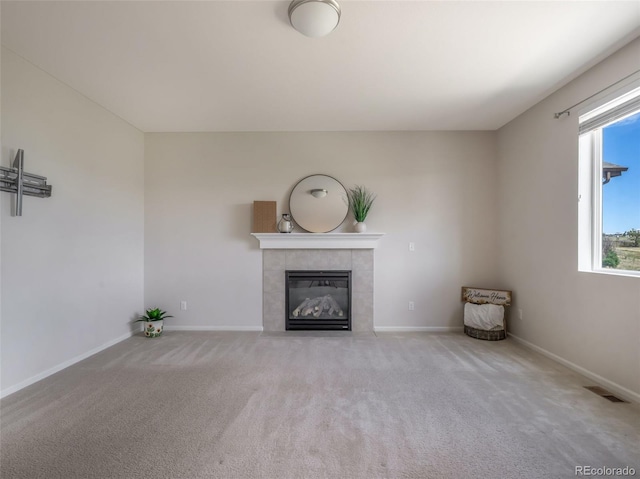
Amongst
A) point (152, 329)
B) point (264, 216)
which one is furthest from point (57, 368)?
point (264, 216)

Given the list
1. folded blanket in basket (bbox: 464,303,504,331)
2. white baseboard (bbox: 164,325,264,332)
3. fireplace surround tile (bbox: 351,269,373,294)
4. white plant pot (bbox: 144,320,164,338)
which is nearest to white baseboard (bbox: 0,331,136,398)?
white plant pot (bbox: 144,320,164,338)

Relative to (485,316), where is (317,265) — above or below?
above

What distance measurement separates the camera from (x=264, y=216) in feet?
12.0

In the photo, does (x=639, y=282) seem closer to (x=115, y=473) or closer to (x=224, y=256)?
(x=115, y=473)

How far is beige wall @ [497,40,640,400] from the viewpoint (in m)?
2.10

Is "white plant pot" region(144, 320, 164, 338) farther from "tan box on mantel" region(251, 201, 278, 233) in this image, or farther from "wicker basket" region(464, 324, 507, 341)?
"wicker basket" region(464, 324, 507, 341)

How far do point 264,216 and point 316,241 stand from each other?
76 centimetres

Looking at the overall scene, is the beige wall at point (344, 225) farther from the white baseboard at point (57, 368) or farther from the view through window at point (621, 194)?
the view through window at point (621, 194)

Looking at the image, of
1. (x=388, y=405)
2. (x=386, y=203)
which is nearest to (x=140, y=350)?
(x=388, y=405)

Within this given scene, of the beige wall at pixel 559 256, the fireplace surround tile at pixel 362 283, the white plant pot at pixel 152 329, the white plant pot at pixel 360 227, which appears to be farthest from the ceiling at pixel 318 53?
the white plant pot at pixel 152 329

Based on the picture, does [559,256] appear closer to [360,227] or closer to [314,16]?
[360,227]

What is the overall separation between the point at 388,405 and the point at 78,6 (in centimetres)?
330

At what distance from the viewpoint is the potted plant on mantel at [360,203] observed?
11.9 ft

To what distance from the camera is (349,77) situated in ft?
8.16
